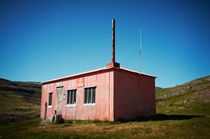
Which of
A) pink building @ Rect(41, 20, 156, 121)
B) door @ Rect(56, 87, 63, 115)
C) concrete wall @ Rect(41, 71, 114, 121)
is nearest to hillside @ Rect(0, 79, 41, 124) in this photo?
door @ Rect(56, 87, 63, 115)

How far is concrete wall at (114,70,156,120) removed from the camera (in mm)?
12602

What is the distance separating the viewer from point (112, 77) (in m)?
12.5

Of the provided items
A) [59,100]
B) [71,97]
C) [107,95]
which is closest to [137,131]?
[107,95]

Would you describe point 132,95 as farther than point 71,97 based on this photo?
No

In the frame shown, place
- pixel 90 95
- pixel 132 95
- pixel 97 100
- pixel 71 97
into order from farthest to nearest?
pixel 71 97 → pixel 90 95 → pixel 132 95 → pixel 97 100

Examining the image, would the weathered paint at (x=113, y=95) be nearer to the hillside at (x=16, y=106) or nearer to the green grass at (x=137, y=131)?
the green grass at (x=137, y=131)

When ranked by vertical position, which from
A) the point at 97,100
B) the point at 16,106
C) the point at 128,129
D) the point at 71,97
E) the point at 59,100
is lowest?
the point at 16,106

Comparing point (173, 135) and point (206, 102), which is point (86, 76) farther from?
point (206, 102)

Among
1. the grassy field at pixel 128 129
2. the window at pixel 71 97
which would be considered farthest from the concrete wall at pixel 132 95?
the window at pixel 71 97

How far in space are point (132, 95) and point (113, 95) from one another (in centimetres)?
238

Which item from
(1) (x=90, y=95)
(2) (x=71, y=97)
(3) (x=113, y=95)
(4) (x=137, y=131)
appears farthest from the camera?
(2) (x=71, y=97)

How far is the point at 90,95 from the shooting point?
47.1 ft

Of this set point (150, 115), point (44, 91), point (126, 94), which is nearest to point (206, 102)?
point (150, 115)

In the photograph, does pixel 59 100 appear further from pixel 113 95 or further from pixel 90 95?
pixel 113 95
